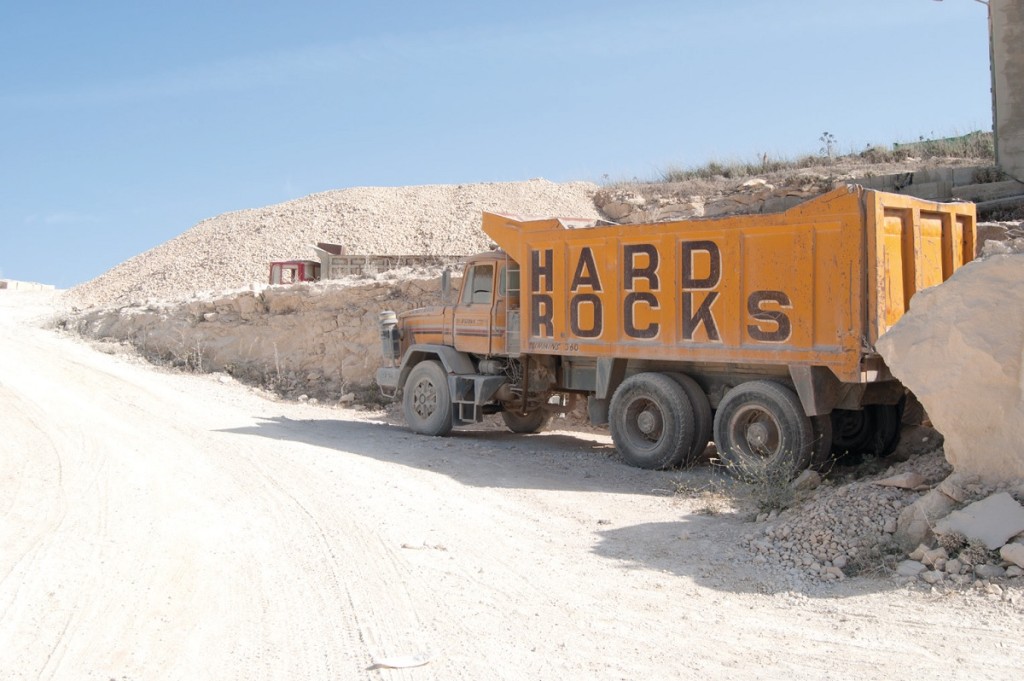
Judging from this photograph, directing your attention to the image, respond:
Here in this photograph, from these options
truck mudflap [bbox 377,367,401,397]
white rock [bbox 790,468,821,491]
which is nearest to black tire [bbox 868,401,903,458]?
white rock [bbox 790,468,821,491]

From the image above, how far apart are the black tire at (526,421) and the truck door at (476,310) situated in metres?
1.53

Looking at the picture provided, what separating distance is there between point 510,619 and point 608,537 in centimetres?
225

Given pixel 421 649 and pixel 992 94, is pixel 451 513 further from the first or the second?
pixel 992 94

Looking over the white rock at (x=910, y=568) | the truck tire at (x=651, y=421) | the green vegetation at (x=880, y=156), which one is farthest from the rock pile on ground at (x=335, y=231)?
the white rock at (x=910, y=568)

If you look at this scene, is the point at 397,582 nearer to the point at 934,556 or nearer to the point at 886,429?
the point at 934,556

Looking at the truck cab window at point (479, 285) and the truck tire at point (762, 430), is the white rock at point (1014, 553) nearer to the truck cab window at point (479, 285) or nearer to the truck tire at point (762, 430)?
the truck tire at point (762, 430)

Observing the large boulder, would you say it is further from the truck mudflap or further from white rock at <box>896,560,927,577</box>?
the truck mudflap

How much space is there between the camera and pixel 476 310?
12.9m

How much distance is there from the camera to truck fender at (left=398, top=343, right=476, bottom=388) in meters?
13.0

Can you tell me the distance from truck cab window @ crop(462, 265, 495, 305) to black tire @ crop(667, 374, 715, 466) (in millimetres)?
3174

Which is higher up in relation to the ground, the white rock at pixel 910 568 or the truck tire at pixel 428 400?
the truck tire at pixel 428 400

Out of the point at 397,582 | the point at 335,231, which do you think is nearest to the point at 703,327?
the point at 397,582

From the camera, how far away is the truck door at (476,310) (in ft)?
41.8

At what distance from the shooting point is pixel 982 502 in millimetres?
6062
